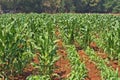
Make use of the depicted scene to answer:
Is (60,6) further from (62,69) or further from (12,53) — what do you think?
(12,53)

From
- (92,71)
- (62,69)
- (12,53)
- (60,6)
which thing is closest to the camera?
(12,53)

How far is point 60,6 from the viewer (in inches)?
2968

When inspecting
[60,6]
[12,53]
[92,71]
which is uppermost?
[12,53]

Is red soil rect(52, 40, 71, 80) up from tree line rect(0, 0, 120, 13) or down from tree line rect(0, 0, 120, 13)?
up

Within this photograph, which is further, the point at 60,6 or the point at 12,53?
the point at 60,6

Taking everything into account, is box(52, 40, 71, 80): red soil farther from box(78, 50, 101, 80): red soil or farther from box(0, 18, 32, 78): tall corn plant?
box(0, 18, 32, 78): tall corn plant

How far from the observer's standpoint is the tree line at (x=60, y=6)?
7181 cm

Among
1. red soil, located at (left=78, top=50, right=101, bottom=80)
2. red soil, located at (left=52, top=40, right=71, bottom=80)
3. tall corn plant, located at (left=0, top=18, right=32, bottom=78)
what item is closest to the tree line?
red soil, located at (left=52, top=40, right=71, bottom=80)

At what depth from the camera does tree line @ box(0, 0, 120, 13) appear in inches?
2827

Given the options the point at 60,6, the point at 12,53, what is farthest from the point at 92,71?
the point at 60,6

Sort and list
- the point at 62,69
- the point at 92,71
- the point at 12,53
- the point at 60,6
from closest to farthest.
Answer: the point at 12,53
the point at 92,71
the point at 62,69
the point at 60,6

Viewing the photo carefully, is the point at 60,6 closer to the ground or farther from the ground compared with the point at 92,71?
closer to the ground

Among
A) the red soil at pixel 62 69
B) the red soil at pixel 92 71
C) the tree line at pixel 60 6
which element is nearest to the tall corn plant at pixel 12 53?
the red soil at pixel 62 69

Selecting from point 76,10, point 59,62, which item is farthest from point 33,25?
point 76,10
